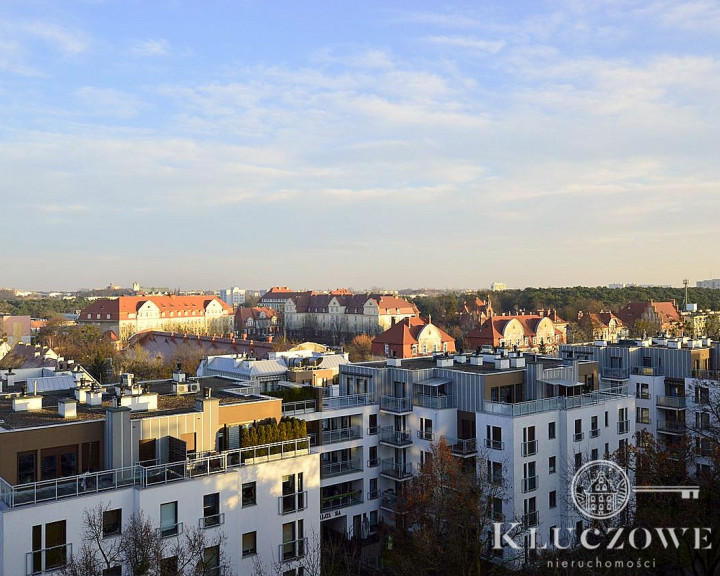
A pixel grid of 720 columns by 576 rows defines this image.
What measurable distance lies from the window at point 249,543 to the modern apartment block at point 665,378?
2107 centimetres

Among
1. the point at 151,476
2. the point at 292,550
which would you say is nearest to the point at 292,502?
the point at 292,550

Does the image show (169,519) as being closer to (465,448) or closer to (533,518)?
(465,448)

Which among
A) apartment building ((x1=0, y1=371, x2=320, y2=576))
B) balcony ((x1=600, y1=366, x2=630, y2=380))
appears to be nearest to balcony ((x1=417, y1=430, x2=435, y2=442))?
apartment building ((x1=0, y1=371, x2=320, y2=576))

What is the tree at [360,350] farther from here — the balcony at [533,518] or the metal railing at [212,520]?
the metal railing at [212,520]

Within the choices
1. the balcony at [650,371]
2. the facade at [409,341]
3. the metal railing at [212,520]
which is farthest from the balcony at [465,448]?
the facade at [409,341]

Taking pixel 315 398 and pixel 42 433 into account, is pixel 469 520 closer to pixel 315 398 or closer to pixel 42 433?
pixel 315 398

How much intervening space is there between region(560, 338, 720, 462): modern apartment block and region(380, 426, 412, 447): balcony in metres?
11.3

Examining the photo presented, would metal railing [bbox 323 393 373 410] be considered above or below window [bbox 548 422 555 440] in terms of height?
above

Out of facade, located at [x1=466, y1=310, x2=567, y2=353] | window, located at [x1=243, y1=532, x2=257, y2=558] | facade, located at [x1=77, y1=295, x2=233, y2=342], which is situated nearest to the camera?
window, located at [x1=243, y1=532, x2=257, y2=558]

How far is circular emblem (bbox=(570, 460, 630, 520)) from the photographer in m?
22.0

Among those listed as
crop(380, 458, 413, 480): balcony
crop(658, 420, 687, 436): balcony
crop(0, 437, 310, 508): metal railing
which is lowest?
crop(380, 458, 413, 480): balcony

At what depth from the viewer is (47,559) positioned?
54.9ft

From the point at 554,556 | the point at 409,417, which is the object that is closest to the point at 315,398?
the point at 409,417

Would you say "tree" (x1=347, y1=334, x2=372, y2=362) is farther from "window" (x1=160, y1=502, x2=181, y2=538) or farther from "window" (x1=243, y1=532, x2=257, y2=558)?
"window" (x1=160, y1=502, x2=181, y2=538)
